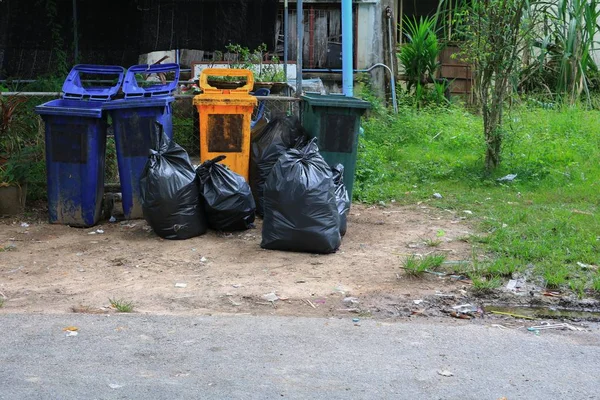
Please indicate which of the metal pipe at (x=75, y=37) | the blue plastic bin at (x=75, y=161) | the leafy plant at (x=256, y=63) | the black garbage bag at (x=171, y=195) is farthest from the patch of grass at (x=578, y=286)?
the metal pipe at (x=75, y=37)

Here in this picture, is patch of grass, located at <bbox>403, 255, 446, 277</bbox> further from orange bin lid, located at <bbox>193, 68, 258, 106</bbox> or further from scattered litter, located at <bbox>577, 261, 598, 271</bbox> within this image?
orange bin lid, located at <bbox>193, 68, 258, 106</bbox>

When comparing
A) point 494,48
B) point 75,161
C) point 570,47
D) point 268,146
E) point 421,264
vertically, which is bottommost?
point 421,264

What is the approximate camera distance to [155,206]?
259 inches

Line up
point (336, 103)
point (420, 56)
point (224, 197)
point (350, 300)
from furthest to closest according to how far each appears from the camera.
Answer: point (420, 56) < point (336, 103) < point (224, 197) < point (350, 300)

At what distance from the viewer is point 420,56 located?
13.9m

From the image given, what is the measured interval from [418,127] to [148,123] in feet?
17.1

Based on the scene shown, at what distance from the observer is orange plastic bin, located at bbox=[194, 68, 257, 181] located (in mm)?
7293

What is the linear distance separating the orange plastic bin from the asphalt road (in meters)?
2.76

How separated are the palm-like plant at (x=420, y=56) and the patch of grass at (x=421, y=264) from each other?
27.1 feet

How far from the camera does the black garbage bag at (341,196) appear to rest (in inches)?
262

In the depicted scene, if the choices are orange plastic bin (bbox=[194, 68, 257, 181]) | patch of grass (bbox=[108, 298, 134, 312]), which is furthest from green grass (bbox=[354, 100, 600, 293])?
patch of grass (bbox=[108, 298, 134, 312])

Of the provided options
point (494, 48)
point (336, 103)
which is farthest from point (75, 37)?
point (494, 48)

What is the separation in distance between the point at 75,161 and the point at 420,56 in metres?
8.22

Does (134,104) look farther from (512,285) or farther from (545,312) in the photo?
(545,312)
